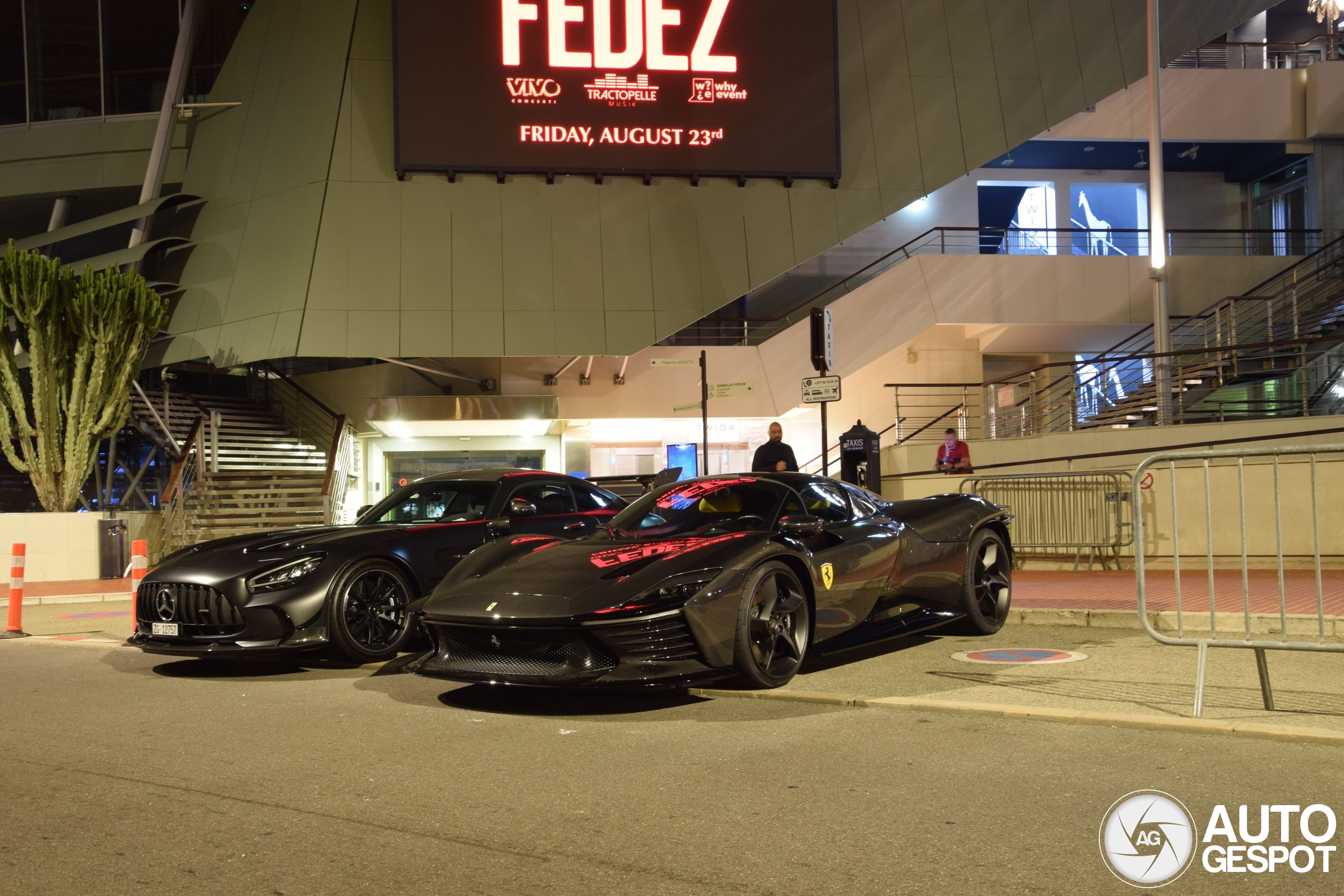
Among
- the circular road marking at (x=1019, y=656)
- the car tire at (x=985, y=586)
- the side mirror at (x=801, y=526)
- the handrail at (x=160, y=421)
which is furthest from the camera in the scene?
the handrail at (x=160, y=421)

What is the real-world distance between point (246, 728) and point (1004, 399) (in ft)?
50.9

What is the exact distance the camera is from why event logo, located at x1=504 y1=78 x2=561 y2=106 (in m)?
22.8

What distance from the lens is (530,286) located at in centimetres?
2314

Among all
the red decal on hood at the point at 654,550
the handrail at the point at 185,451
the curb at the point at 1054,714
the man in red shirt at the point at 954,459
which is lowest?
the curb at the point at 1054,714

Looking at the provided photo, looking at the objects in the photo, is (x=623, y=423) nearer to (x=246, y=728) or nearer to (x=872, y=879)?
(x=246, y=728)

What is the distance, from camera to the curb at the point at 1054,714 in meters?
4.85

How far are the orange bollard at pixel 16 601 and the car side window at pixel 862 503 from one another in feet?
25.2

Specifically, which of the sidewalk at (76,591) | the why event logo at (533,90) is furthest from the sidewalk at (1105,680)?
the why event logo at (533,90)

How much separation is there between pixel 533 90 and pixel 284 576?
1743 cm

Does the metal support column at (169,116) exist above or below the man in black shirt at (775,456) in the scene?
above

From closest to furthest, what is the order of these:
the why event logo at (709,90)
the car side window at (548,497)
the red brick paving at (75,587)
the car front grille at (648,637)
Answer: the car front grille at (648,637), the car side window at (548,497), the red brick paving at (75,587), the why event logo at (709,90)

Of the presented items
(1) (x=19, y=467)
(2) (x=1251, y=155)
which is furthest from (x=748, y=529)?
(2) (x=1251, y=155)

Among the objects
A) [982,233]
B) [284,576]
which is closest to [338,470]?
[982,233]

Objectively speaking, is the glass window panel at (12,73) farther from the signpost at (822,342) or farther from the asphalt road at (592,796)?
the asphalt road at (592,796)
